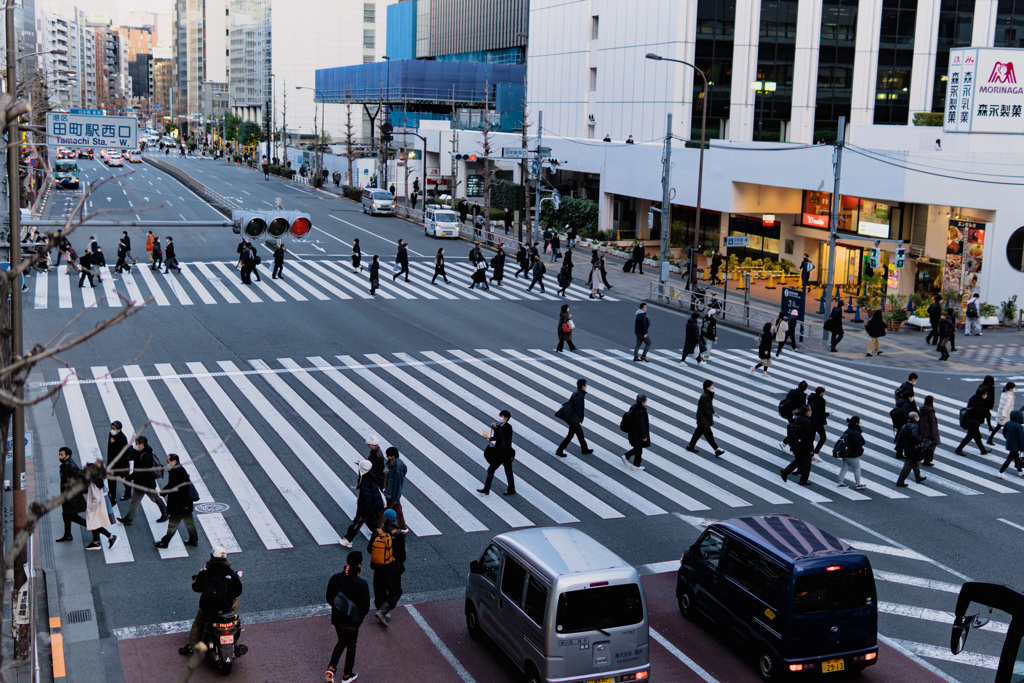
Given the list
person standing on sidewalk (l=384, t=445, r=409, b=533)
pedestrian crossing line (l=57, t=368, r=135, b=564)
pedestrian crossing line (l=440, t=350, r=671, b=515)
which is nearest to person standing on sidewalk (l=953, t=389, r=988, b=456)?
pedestrian crossing line (l=440, t=350, r=671, b=515)

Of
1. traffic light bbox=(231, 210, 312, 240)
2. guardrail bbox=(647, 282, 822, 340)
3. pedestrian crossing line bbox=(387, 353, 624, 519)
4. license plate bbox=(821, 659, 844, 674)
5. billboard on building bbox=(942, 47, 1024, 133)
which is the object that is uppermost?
billboard on building bbox=(942, 47, 1024, 133)

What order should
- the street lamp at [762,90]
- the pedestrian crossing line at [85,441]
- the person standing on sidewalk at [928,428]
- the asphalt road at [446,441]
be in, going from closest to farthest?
the asphalt road at [446,441]
the pedestrian crossing line at [85,441]
the person standing on sidewalk at [928,428]
the street lamp at [762,90]

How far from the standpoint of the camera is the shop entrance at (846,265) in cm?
4366

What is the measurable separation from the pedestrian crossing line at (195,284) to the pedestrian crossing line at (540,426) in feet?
37.2

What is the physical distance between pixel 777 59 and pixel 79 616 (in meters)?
53.3

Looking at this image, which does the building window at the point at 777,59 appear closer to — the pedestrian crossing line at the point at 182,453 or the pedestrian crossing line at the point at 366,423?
the pedestrian crossing line at the point at 366,423

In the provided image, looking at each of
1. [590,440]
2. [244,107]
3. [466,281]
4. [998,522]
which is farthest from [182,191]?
[244,107]

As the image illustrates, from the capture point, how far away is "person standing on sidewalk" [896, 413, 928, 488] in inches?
724

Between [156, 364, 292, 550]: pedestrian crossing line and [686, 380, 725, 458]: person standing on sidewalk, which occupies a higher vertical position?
[686, 380, 725, 458]: person standing on sidewalk

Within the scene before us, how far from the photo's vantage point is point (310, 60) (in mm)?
162750

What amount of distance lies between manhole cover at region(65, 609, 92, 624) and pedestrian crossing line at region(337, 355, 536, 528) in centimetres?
621

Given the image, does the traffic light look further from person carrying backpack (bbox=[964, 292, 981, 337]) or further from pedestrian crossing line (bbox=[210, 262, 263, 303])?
person carrying backpack (bbox=[964, 292, 981, 337])

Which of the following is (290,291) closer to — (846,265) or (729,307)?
(729,307)

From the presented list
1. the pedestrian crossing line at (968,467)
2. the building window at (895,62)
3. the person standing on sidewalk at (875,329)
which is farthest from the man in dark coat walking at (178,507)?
the building window at (895,62)
